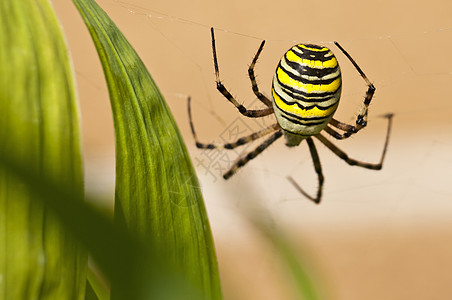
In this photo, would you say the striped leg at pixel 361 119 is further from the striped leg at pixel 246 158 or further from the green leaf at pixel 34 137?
the green leaf at pixel 34 137

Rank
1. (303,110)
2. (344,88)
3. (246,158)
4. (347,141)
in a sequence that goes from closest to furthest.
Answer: (303,110) < (246,158) < (344,88) < (347,141)

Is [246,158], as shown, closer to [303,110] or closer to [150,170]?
[303,110]

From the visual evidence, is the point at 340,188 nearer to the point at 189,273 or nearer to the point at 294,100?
the point at 294,100

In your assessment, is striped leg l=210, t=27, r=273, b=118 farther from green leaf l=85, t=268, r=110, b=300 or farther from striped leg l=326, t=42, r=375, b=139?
green leaf l=85, t=268, r=110, b=300

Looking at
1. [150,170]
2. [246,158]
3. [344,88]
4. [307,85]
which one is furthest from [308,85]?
[344,88]

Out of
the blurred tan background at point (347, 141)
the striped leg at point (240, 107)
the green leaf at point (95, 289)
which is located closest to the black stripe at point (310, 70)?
the striped leg at point (240, 107)

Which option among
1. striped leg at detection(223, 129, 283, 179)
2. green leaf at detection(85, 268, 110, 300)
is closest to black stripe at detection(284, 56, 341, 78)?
green leaf at detection(85, 268, 110, 300)
